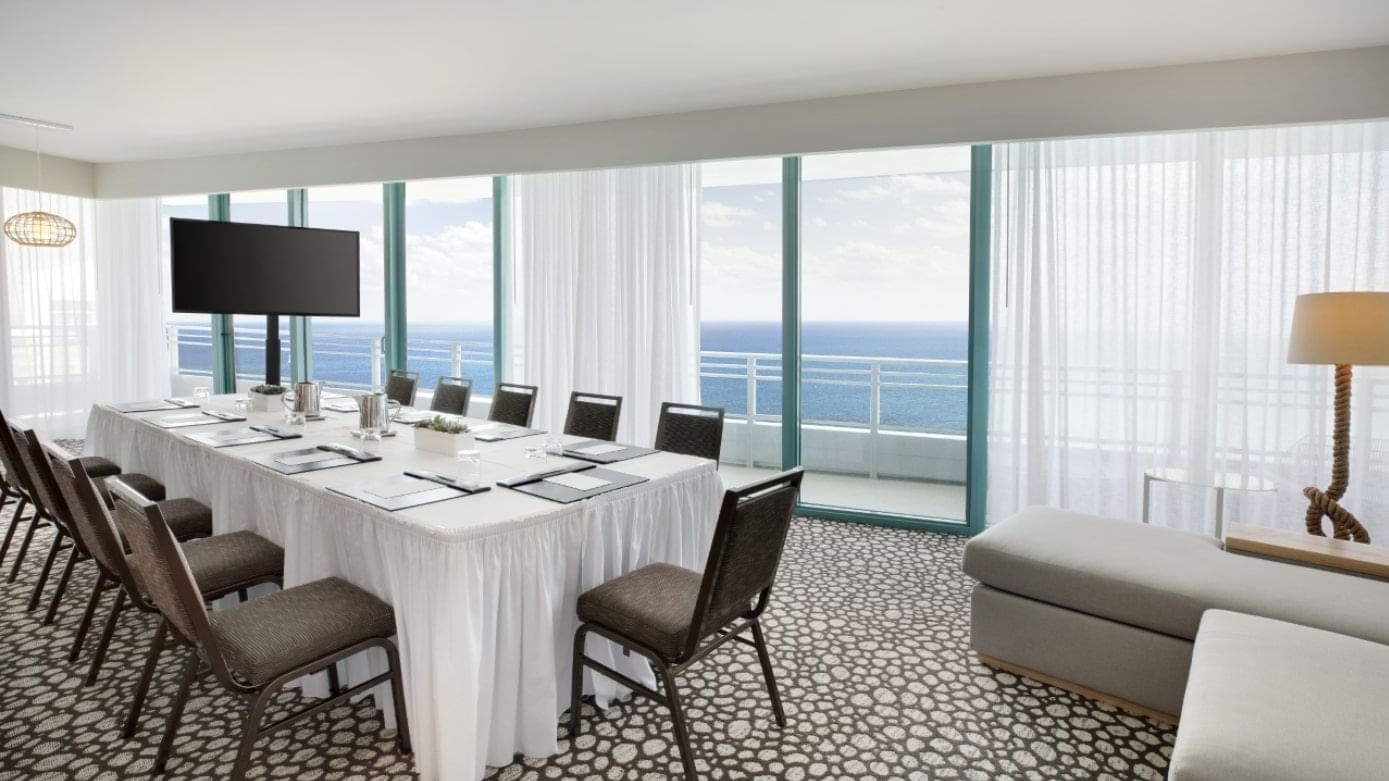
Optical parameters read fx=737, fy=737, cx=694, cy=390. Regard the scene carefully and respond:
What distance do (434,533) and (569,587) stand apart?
0.52 meters

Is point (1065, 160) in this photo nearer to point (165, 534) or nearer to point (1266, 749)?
point (1266, 749)

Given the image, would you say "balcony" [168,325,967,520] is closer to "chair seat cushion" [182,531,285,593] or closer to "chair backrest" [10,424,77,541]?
"chair backrest" [10,424,77,541]

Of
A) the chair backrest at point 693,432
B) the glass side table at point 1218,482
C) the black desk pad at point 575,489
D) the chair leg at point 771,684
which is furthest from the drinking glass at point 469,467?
the glass side table at point 1218,482

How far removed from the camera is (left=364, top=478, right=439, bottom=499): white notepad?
238 centimetres

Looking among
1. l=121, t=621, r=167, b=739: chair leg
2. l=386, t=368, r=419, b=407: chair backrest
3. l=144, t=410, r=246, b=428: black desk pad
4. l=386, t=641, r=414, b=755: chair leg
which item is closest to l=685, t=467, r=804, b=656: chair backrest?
l=386, t=641, r=414, b=755: chair leg

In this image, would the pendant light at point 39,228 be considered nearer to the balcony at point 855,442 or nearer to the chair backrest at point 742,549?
the balcony at point 855,442

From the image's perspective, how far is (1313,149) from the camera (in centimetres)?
369

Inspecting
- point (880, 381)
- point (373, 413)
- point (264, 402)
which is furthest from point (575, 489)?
point (880, 381)

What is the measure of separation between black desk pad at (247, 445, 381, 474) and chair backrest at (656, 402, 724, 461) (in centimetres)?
132

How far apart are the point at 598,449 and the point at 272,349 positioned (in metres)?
2.87

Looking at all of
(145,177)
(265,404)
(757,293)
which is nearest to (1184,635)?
(757,293)

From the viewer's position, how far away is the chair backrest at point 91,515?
2.14m

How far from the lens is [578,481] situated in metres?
2.60

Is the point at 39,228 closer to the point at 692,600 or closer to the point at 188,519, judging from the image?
the point at 188,519
